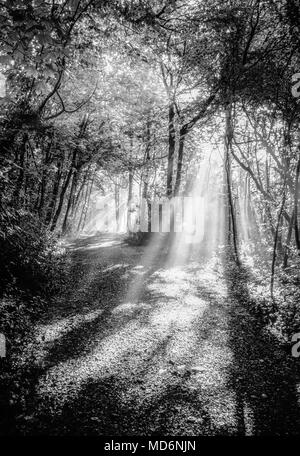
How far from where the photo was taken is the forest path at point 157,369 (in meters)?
3.26

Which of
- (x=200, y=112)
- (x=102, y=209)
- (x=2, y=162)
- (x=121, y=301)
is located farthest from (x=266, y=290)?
(x=102, y=209)

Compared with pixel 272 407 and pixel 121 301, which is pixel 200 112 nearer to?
pixel 121 301

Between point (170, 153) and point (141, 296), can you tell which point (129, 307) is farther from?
point (170, 153)

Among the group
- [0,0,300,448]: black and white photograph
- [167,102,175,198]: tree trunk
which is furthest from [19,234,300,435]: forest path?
[167,102,175,198]: tree trunk

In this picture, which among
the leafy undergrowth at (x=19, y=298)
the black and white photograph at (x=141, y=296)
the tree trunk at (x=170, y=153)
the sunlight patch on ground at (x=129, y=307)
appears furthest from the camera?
the tree trunk at (x=170, y=153)

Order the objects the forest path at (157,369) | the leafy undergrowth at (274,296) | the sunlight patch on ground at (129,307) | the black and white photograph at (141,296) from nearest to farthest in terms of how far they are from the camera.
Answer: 1. the forest path at (157,369)
2. the black and white photograph at (141,296)
3. the leafy undergrowth at (274,296)
4. the sunlight patch on ground at (129,307)

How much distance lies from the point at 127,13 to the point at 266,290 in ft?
26.1

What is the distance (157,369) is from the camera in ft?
14.4

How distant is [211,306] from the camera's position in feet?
24.1

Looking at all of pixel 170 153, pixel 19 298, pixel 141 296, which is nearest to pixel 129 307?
pixel 141 296

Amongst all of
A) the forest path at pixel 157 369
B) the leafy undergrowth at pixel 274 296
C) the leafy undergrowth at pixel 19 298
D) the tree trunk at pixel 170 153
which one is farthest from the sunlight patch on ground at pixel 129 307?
the tree trunk at pixel 170 153

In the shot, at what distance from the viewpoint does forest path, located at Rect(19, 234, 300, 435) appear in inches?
128

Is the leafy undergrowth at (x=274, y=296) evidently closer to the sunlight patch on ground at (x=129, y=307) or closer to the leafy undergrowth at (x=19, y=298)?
the sunlight patch on ground at (x=129, y=307)

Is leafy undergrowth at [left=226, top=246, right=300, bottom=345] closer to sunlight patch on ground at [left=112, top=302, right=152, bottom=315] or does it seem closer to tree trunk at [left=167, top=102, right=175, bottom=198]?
sunlight patch on ground at [left=112, top=302, right=152, bottom=315]
